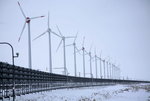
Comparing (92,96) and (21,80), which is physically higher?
(21,80)

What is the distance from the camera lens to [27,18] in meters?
64.9

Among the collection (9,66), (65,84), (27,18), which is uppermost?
(27,18)

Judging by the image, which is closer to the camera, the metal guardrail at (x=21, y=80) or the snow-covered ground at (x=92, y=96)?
the snow-covered ground at (x=92, y=96)

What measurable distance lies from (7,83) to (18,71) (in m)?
9.03

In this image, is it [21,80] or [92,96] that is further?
[21,80]

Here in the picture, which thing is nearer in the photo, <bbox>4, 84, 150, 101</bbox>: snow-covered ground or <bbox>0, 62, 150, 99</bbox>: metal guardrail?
<bbox>4, 84, 150, 101</bbox>: snow-covered ground

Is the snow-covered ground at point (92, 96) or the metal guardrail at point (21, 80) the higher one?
the metal guardrail at point (21, 80)

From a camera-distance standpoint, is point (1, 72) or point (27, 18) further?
point (27, 18)

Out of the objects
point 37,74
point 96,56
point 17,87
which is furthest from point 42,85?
point 96,56

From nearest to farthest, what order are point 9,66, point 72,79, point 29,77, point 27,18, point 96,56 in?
point 9,66
point 29,77
point 27,18
point 72,79
point 96,56

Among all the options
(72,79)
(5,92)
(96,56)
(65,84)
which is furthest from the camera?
(96,56)

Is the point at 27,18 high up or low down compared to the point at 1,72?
up

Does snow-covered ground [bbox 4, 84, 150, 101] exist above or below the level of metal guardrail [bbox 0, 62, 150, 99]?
below

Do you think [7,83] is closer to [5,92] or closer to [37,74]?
[5,92]
